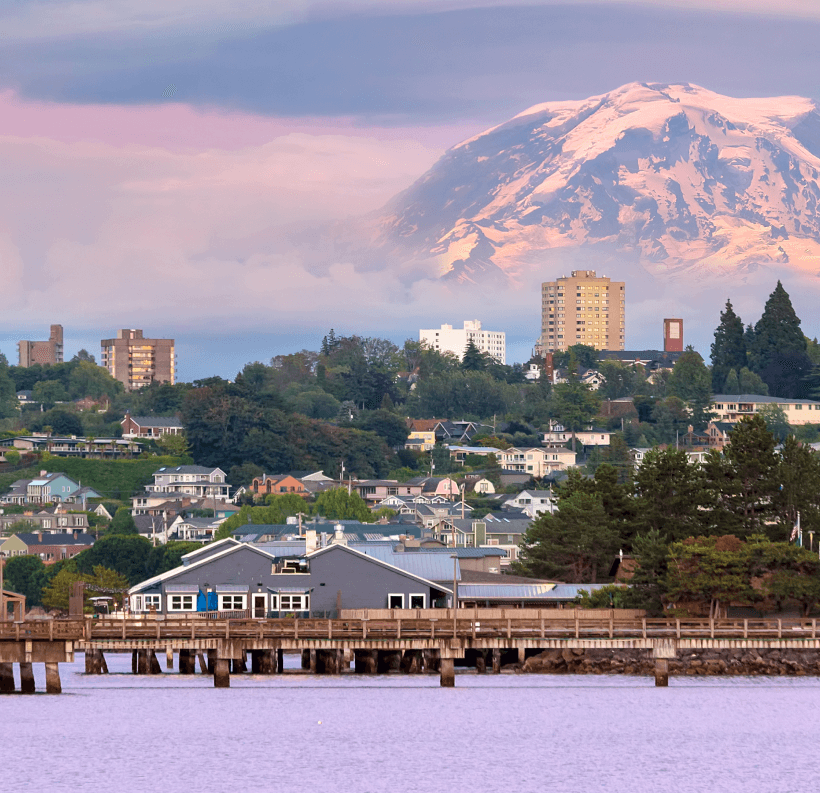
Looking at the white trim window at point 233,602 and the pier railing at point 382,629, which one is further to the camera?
the white trim window at point 233,602

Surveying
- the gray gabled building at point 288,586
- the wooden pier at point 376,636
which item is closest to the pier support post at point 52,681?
the wooden pier at point 376,636

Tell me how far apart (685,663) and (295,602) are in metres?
20.9

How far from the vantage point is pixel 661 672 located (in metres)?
85.3

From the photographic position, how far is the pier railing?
79.1 meters

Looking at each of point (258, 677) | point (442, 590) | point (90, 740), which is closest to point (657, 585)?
point (442, 590)

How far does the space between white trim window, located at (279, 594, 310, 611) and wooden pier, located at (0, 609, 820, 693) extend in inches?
329

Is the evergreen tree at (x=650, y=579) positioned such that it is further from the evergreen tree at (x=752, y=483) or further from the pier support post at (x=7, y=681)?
the pier support post at (x=7, y=681)

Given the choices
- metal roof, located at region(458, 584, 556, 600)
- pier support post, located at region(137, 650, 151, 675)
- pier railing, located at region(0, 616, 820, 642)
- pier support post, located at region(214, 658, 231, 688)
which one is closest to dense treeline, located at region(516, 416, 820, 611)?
metal roof, located at region(458, 584, 556, 600)

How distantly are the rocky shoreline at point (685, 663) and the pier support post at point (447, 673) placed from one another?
6624 millimetres

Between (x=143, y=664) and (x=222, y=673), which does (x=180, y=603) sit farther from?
(x=222, y=673)

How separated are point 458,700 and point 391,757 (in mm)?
14457

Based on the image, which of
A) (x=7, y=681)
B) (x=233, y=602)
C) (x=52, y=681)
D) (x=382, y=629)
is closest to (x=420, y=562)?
(x=233, y=602)

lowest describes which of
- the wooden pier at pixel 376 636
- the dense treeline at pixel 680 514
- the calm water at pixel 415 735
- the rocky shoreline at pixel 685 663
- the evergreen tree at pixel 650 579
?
the calm water at pixel 415 735

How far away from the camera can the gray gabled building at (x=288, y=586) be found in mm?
98938
